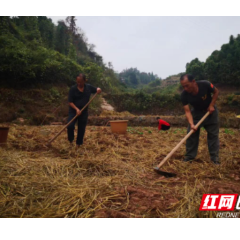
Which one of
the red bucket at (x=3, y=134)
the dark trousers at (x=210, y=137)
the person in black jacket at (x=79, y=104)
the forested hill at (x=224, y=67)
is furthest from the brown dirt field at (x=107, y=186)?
the forested hill at (x=224, y=67)

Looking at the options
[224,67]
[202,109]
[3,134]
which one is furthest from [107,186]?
[224,67]

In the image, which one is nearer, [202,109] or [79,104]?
[202,109]

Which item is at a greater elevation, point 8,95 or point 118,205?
point 8,95

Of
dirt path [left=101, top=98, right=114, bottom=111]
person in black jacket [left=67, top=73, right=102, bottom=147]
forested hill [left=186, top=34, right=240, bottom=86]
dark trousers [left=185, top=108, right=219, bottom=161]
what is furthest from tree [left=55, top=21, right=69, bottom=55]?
dark trousers [left=185, top=108, right=219, bottom=161]

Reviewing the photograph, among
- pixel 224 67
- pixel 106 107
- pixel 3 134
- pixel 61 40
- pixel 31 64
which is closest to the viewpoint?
pixel 3 134

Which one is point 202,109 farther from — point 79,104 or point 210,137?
point 79,104

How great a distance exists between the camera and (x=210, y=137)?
10.2ft

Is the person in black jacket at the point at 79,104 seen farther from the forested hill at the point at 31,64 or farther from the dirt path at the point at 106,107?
the dirt path at the point at 106,107

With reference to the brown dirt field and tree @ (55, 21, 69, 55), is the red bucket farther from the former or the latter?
tree @ (55, 21, 69, 55)

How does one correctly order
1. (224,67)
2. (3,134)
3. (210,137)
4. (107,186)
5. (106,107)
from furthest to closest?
1. (224,67)
2. (106,107)
3. (3,134)
4. (210,137)
5. (107,186)

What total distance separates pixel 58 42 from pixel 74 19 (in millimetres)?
5733
